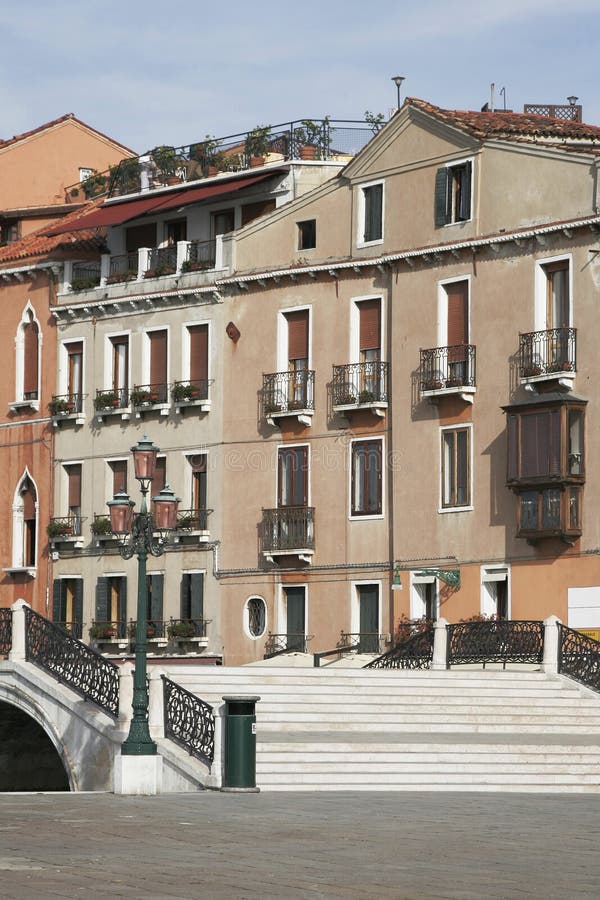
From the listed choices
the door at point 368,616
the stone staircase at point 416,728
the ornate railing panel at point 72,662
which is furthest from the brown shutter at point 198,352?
the stone staircase at point 416,728

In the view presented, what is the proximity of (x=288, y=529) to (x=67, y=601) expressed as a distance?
686 cm

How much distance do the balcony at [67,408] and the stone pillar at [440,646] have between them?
1404cm

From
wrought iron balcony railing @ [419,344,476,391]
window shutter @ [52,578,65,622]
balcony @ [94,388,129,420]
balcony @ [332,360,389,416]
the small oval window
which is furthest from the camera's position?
window shutter @ [52,578,65,622]

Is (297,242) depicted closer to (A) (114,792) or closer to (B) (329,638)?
(B) (329,638)

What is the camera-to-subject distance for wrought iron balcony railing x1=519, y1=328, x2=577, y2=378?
125ft

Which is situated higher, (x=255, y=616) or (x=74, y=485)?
(x=74, y=485)

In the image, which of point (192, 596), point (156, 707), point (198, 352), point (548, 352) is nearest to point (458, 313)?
point (548, 352)

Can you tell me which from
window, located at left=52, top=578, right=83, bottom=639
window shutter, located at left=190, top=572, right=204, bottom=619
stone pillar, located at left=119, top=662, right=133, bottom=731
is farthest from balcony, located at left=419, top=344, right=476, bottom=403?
stone pillar, located at left=119, top=662, right=133, bottom=731

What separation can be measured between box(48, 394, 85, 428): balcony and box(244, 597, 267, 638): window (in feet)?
22.1

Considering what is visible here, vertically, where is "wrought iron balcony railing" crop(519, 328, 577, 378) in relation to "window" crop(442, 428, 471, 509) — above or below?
above

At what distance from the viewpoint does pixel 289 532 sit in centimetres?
4297

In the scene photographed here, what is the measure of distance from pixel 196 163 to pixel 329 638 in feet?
Answer: 41.8

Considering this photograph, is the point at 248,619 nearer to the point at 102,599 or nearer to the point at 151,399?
the point at 102,599

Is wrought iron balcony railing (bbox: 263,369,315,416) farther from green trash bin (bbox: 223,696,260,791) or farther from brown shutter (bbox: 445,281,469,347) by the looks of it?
green trash bin (bbox: 223,696,260,791)
